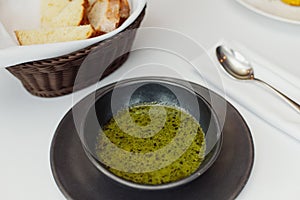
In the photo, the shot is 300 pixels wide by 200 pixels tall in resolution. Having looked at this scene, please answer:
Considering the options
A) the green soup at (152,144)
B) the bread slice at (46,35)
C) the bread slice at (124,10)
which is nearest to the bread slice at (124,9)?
the bread slice at (124,10)

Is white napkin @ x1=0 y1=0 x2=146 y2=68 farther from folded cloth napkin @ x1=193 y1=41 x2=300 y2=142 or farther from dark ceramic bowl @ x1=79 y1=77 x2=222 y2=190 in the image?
folded cloth napkin @ x1=193 y1=41 x2=300 y2=142

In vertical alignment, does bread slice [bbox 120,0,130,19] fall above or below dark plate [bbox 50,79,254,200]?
above

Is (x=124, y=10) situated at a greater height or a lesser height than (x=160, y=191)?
greater

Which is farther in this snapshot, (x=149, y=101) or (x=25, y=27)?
(x=25, y=27)

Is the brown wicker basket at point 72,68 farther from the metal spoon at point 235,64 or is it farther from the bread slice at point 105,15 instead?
the metal spoon at point 235,64

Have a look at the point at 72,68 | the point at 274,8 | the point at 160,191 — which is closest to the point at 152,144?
the point at 160,191

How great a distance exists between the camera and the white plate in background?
1.11 meters

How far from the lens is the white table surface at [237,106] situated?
763 mm

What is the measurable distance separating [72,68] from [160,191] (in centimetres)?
32

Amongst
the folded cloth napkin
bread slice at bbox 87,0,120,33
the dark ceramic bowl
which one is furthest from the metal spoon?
bread slice at bbox 87,0,120,33

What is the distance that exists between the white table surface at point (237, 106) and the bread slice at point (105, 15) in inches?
4.4

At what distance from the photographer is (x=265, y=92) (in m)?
0.92

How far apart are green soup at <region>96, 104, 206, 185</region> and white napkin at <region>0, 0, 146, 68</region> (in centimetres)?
15

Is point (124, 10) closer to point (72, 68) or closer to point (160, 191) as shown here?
point (72, 68)
